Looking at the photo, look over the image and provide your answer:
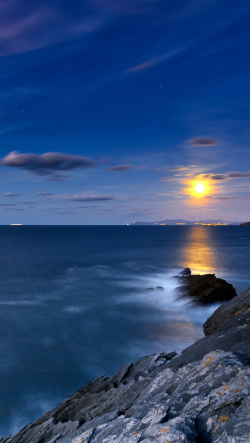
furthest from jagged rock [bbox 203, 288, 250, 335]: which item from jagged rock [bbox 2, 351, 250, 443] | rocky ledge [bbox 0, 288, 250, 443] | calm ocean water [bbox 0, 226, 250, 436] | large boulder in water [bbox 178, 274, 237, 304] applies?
large boulder in water [bbox 178, 274, 237, 304]

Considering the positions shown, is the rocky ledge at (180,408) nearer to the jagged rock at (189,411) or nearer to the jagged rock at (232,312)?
the jagged rock at (189,411)

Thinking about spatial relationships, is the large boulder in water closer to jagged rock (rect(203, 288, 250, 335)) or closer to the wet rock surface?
the wet rock surface

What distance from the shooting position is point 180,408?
6000 mm

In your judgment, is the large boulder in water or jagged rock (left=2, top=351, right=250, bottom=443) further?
the large boulder in water

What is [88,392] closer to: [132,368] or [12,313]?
[132,368]

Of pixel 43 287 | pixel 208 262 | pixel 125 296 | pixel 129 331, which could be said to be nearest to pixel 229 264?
pixel 208 262

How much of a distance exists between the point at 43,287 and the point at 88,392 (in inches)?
1316

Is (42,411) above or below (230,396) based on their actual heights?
below

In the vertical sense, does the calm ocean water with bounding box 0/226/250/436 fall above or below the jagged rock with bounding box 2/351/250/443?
below

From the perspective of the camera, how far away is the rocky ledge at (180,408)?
4.91m

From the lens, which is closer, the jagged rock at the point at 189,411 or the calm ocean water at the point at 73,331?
the jagged rock at the point at 189,411

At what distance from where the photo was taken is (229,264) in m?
67.5

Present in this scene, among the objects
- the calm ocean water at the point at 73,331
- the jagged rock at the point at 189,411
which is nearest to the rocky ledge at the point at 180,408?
the jagged rock at the point at 189,411

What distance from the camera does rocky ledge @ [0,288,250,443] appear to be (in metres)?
4.91
